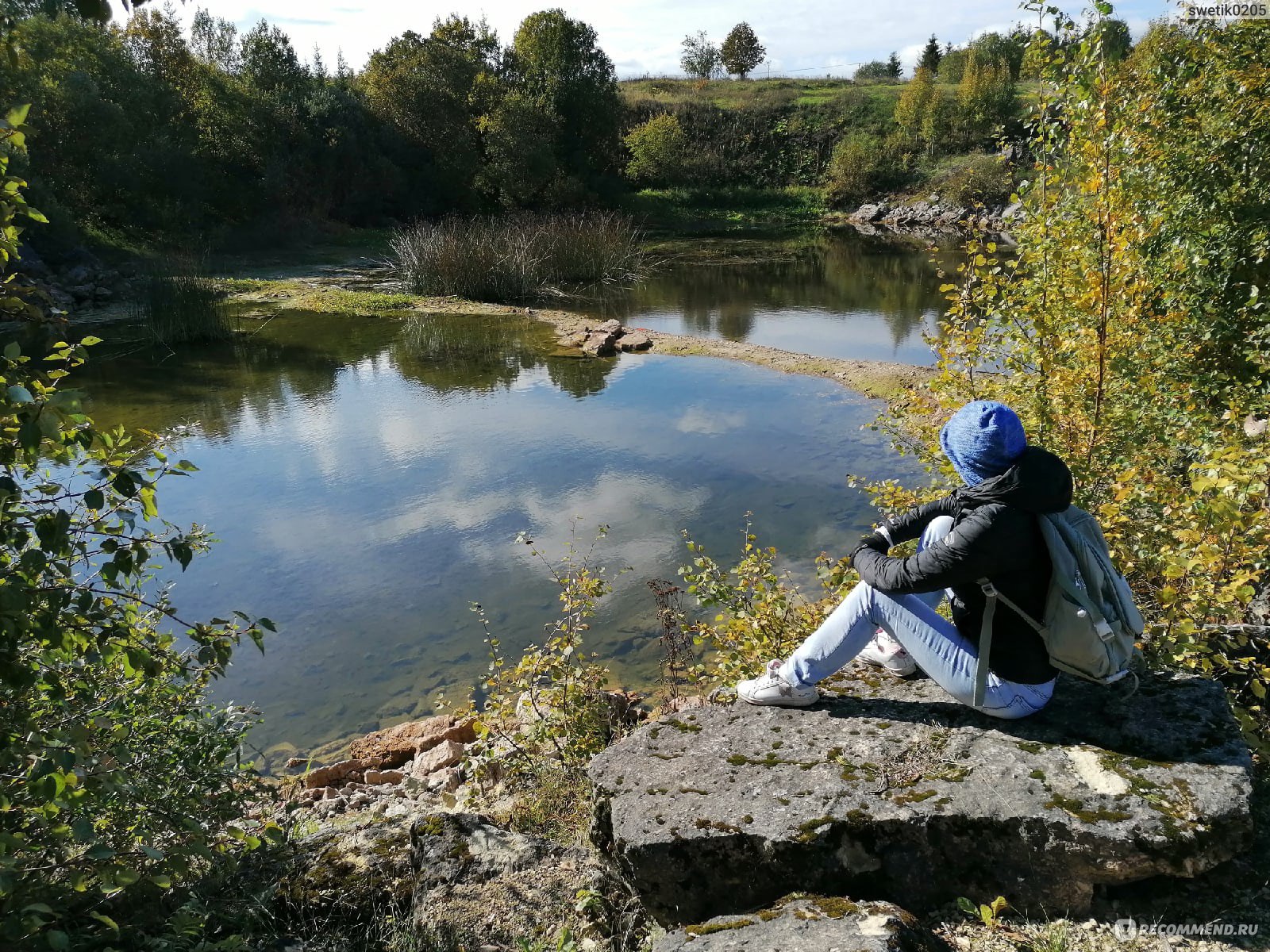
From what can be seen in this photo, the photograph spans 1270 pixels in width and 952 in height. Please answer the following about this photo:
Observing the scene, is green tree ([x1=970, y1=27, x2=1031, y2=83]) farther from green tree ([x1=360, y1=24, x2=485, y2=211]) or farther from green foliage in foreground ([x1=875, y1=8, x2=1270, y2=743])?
green foliage in foreground ([x1=875, y1=8, x2=1270, y2=743])

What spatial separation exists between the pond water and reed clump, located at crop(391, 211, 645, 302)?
4.86 m

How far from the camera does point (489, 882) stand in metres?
2.86

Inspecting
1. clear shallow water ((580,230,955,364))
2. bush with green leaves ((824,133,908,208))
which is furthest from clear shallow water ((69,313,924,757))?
bush with green leaves ((824,133,908,208))

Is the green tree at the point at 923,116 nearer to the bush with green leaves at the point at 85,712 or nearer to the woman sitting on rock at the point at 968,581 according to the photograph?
the woman sitting on rock at the point at 968,581

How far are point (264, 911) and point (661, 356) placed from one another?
47.8ft

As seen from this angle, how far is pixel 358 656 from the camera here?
6.39 meters

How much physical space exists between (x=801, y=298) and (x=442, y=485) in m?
15.6

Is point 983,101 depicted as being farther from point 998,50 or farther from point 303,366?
point 303,366

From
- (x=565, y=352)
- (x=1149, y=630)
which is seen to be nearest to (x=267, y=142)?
(x=565, y=352)

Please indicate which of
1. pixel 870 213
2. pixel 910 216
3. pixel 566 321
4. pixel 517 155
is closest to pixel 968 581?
pixel 566 321

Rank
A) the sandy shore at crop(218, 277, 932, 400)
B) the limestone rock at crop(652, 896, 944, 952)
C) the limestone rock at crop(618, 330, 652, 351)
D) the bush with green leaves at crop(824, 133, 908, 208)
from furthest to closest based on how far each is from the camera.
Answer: the bush with green leaves at crop(824, 133, 908, 208) < the limestone rock at crop(618, 330, 652, 351) < the sandy shore at crop(218, 277, 932, 400) < the limestone rock at crop(652, 896, 944, 952)

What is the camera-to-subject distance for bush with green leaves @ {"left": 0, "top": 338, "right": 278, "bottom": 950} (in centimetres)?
173

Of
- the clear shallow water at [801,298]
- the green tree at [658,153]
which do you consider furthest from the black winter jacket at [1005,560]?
the green tree at [658,153]

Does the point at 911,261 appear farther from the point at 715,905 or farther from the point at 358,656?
the point at 715,905
